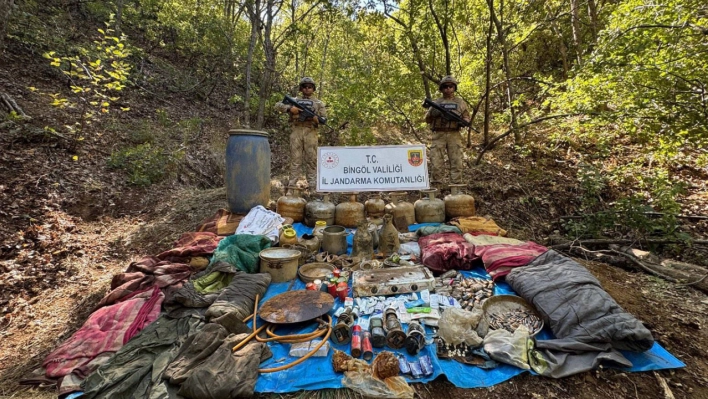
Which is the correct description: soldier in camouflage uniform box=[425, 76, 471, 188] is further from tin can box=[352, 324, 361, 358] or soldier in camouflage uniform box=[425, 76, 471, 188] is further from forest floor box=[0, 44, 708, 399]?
tin can box=[352, 324, 361, 358]

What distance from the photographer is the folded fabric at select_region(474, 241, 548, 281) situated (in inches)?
114

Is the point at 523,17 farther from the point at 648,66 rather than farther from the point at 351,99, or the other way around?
the point at 351,99

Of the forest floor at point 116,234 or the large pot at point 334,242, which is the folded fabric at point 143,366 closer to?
the forest floor at point 116,234

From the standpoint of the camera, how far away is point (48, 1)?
8555mm

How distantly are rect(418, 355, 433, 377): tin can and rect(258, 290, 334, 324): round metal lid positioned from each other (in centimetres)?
78

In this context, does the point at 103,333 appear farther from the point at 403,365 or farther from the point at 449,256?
the point at 449,256

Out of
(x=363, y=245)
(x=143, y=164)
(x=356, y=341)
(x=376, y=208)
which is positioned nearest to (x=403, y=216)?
(x=376, y=208)

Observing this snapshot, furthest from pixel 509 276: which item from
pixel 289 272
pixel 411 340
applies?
pixel 289 272

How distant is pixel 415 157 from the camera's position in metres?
4.65

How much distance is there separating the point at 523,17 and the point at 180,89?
957 centimetres

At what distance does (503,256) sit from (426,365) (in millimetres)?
1578

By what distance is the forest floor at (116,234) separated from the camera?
184 cm

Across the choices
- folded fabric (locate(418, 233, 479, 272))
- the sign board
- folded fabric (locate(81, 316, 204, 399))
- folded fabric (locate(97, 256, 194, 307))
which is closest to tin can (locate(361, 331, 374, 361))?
folded fabric (locate(81, 316, 204, 399))

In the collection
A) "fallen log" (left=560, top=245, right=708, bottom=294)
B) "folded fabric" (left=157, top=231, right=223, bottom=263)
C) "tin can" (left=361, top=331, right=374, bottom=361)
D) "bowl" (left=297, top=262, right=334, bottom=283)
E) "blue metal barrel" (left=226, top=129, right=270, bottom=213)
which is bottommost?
"tin can" (left=361, top=331, right=374, bottom=361)
